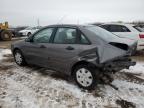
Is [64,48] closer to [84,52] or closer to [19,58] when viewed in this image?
[84,52]

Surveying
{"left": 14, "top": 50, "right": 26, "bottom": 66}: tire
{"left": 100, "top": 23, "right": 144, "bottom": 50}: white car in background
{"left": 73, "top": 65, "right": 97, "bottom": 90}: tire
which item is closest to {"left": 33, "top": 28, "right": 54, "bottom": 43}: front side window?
{"left": 14, "top": 50, "right": 26, "bottom": 66}: tire

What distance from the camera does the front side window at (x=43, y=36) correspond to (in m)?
5.51

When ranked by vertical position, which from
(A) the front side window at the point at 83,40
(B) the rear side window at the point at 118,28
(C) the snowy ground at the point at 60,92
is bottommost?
(C) the snowy ground at the point at 60,92

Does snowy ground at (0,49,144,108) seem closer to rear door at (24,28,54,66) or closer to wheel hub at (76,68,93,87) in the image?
wheel hub at (76,68,93,87)

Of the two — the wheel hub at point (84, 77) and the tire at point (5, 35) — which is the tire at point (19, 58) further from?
the tire at point (5, 35)

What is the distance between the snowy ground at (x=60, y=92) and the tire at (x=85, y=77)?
15 centimetres

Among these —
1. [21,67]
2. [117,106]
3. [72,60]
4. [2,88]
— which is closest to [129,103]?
[117,106]

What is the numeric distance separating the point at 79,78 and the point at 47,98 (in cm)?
97

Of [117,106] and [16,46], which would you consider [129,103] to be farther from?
[16,46]

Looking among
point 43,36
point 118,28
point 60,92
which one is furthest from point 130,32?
point 60,92

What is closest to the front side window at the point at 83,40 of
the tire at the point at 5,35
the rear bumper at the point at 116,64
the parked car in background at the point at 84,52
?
the parked car in background at the point at 84,52

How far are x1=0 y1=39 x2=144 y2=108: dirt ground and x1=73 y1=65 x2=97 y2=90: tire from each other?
0.15m

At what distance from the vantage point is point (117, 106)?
12.8 ft

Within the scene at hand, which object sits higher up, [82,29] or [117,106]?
[82,29]
